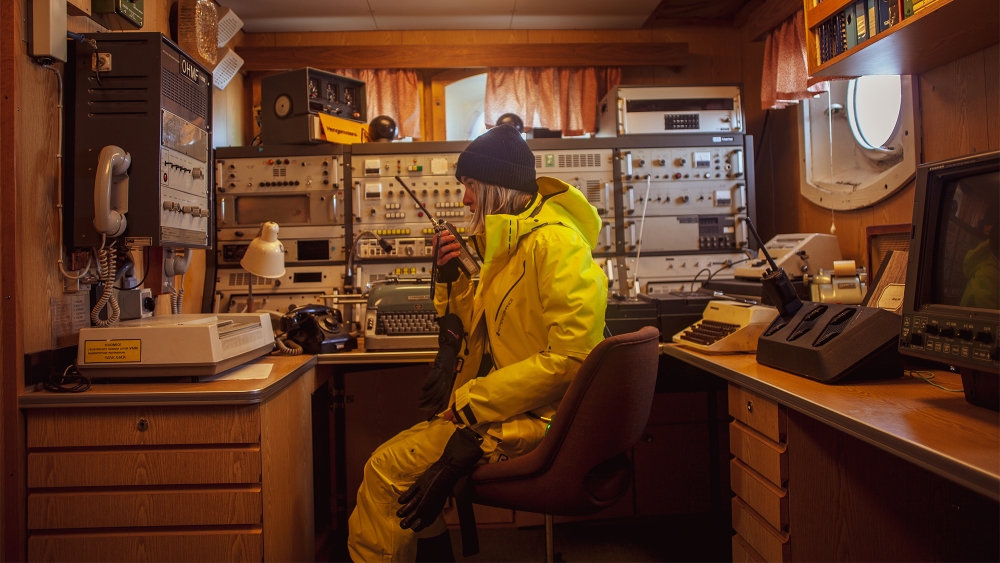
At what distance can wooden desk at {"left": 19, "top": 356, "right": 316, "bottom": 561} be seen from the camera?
1622 mm

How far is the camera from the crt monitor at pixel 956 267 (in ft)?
3.45

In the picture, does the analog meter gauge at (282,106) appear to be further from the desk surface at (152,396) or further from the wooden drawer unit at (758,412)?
the wooden drawer unit at (758,412)

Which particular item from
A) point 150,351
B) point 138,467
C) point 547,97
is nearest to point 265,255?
point 150,351

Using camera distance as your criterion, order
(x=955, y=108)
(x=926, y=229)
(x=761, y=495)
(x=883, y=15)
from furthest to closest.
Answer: (x=955, y=108) → (x=883, y=15) → (x=761, y=495) → (x=926, y=229)

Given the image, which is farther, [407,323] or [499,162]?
[407,323]

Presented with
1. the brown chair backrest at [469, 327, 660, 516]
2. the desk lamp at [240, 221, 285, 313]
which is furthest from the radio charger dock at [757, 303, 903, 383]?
the desk lamp at [240, 221, 285, 313]

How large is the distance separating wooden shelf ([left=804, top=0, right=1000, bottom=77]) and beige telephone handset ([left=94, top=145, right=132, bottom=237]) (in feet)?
7.41

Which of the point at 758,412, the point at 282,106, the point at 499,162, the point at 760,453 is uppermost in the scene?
the point at 282,106

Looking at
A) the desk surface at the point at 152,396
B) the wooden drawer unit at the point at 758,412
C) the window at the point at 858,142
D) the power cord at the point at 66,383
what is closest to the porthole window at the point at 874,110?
the window at the point at 858,142

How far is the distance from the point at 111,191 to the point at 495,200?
1134 mm

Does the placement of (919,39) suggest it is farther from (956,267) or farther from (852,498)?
(852,498)

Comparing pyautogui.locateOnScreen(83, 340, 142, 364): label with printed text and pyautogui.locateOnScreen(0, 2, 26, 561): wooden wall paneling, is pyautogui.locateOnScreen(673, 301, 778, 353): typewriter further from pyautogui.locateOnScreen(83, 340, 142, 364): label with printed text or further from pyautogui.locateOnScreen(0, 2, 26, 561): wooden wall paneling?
pyautogui.locateOnScreen(0, 2, 26, 561): wooden wall paneling

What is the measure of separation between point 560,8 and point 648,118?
1.04m

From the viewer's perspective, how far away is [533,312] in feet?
5.49
